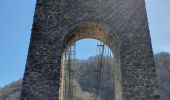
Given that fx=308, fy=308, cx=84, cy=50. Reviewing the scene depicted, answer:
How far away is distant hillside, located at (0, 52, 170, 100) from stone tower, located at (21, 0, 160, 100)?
34793 millimetres

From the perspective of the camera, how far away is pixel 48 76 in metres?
Result: 12.8

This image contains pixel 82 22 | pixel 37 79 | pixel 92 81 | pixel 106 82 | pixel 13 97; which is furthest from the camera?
pixel 92 81

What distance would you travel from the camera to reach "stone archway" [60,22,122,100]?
13.6m

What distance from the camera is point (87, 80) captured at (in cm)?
5694

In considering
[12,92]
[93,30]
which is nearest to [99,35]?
[93,30]

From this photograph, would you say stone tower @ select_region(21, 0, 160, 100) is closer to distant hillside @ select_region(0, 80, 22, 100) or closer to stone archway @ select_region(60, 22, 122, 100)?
stone archway @ select_region(60, 22, 122, 100)

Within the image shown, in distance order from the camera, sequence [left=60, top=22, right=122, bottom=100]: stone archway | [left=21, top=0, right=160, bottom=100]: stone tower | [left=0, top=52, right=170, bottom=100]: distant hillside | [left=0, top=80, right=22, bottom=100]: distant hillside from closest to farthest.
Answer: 1. [left=21, top=0, right=160, bottom=100]: stone tower
2. [left=60, top=22, right=122, bottom=100]: stone archway
3. [left=0, top=80, right=22, bottom=100]: distant hillside
4. [left=0, top=52, right=170, bottom=100]: distant hillside

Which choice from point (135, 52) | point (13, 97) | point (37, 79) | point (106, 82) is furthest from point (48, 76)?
point (13, 97)

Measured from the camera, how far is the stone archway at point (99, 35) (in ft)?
44.8

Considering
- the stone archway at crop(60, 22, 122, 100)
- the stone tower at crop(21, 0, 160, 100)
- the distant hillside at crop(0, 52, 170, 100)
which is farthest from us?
the distant hillside at crop(0, 52, 170, 100)

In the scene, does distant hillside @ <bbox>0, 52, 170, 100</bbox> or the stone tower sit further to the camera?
distant hillside @ <bbox>0, 52, 170, 100</bbox>

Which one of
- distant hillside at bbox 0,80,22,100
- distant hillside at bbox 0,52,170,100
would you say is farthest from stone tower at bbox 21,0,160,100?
distant hillside at bbox 0,80,22,100

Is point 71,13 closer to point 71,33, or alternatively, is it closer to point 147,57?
point 71,33

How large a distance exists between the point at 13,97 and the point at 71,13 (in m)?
40.2
